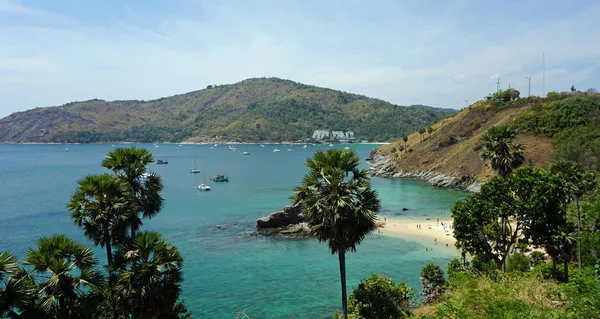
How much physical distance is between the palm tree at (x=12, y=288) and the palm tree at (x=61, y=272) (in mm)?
509

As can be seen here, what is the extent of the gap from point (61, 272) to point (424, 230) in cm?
5354

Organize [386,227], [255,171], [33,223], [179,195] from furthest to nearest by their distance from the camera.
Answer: [255,171], [179,195], [33,223], [386,227]

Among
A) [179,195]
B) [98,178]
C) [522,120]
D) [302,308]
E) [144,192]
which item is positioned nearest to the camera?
[98,178]

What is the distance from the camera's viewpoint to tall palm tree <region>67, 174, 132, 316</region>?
19.8m

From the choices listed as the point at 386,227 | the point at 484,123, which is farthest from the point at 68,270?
the point at 484,123

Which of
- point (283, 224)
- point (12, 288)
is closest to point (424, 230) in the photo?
point (283, 224)

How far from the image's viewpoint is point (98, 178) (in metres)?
20.2

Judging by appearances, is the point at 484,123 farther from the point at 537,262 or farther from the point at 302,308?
the point at 302,308

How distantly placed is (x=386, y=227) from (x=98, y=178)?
50.8 metres

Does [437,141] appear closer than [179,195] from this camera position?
No

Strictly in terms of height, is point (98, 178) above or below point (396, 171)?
above

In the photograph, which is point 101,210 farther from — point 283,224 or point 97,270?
point 283,224

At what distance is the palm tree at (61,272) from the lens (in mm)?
16375

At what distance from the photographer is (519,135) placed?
104 metres
